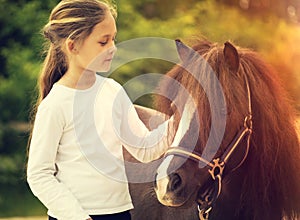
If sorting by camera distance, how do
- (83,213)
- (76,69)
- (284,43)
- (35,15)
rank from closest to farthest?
1. (83,213)
2. (76,69)
3. (284,43)
4. (35,15)

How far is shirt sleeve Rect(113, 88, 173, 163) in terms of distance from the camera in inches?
86.2

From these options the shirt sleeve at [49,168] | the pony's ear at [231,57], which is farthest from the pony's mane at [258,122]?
the shirt sleeve at [49,168]

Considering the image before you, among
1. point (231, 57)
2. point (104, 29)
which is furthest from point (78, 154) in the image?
point (231, 57)

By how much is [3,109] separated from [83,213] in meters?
3.87

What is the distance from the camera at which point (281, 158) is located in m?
2.29

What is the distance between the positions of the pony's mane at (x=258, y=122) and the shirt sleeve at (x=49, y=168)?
37 cm

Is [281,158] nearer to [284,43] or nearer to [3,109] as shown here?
[284,43]

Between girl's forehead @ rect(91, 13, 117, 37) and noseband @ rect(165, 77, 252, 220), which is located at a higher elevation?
girl's forehead @ rect(91, 13, 117, 37)

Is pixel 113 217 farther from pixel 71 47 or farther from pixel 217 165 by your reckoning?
pixel 71 47

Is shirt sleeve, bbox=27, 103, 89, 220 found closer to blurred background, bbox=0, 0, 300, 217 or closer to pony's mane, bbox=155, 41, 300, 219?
pony's mane, bbox=155, 41, 300, 219

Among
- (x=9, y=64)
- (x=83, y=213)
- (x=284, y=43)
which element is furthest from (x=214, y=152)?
(x=9, y=64)

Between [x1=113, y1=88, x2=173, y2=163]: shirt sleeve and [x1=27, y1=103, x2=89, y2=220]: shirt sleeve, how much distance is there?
0.84 feet

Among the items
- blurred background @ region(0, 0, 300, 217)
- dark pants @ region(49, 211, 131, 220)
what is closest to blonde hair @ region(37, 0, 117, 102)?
dark pants @ region(49, 211, 131, 220)

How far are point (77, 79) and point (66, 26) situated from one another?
158 millimetres
